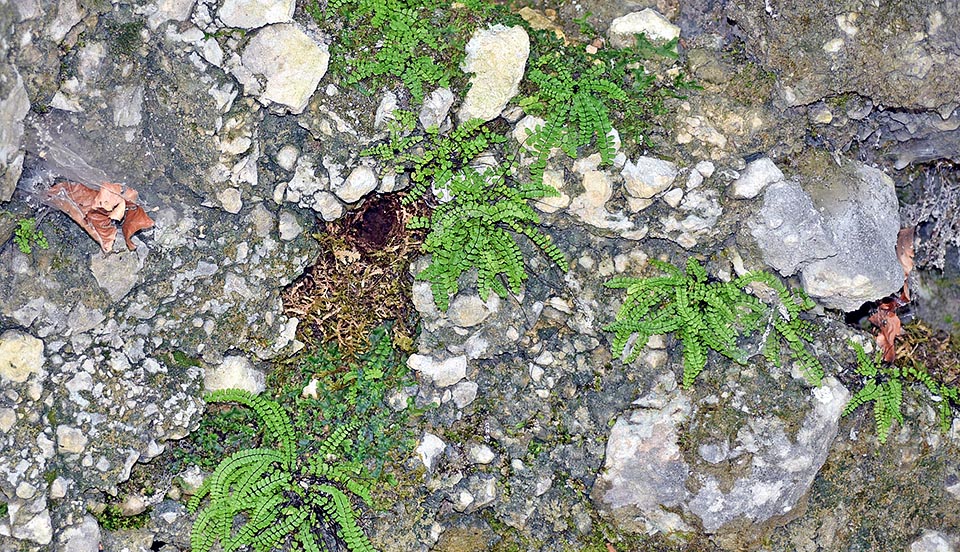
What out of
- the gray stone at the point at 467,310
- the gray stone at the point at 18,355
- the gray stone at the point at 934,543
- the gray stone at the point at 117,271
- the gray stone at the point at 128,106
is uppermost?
the gray stone at the point at 128,106

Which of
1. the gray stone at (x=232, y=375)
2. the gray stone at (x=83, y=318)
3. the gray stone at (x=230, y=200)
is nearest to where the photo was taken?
the gray stone at (x=83, y=318)

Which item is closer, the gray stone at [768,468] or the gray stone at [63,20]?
the gray stone at [63,20]

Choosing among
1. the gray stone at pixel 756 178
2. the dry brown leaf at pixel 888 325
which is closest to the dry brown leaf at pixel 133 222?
the gray stone at pixel 756 178

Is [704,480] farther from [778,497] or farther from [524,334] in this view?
[524,334]

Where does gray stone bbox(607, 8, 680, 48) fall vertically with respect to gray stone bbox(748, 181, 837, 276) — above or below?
above

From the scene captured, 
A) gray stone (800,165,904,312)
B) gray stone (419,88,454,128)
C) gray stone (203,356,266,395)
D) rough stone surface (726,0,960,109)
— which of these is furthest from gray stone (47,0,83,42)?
gray stone (800,165,904,312)

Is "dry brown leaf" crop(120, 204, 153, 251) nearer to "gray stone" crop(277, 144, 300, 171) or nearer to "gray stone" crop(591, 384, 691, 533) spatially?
"gray stone" crop(277, 144, 300, 171)

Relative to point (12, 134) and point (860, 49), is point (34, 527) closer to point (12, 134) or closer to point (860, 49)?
point (12, 134)

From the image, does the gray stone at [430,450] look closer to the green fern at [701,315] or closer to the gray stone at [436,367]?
the gray stone at [436,367]
